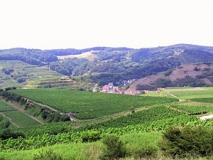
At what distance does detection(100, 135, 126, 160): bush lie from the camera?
9062mm

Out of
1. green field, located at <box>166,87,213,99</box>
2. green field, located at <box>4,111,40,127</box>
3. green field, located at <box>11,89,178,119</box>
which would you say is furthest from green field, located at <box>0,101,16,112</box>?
green field, located at <box>166,87,213,99</box>

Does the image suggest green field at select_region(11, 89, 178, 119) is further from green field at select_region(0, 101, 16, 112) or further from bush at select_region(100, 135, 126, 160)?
bush at select_region(100, 135, 126, 160)

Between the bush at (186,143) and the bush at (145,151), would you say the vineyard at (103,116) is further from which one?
the bush at (186,143)

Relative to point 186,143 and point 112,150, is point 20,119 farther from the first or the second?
point 186,143

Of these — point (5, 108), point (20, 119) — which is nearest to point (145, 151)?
point (20, 119)

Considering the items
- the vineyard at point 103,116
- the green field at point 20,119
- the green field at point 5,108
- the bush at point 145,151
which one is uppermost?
the bush at point 145,151

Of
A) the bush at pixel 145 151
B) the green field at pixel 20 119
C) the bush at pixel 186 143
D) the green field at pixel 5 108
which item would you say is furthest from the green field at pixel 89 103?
the bush at pixel 186 143

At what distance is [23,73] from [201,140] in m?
140

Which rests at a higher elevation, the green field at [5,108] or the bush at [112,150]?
the bush at [112,150]

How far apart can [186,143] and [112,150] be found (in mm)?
2416

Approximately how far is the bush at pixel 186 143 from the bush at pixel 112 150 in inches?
54.0

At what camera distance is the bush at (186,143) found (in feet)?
29.0

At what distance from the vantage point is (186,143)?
9227 mm

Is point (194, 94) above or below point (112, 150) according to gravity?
below
